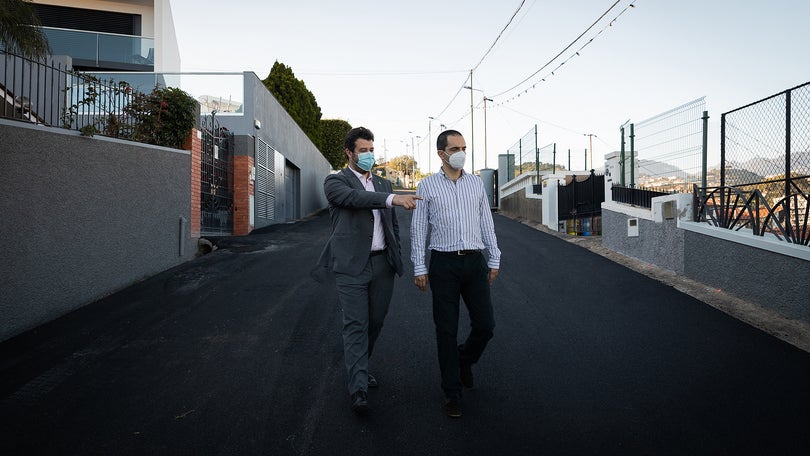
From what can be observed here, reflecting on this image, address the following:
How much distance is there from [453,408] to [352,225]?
139 cm

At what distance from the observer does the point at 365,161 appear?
3.93m

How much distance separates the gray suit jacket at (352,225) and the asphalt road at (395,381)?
977mm

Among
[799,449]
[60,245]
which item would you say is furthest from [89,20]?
[799,449]

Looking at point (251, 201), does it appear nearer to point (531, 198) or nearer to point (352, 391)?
point (531, 198)

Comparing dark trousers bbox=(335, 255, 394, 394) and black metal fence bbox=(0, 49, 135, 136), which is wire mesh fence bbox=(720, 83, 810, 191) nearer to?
dark trousers bbox=(335, 255, 394, 394)

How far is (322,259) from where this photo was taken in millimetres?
3963

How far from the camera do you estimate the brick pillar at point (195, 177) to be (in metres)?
9.77

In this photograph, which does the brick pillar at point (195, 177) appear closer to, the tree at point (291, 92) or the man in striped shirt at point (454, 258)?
the man in striped shirt at point (454, 258)

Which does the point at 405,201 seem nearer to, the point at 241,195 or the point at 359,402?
the point at 359,402

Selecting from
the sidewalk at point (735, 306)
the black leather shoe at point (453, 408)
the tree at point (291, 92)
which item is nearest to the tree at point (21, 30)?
the black leather shoe at point (453, 408)

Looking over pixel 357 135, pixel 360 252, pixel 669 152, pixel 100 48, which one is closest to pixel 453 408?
pixel 360 252

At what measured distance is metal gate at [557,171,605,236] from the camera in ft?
46.9

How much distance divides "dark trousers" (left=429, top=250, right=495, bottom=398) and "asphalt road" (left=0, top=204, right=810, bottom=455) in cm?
36

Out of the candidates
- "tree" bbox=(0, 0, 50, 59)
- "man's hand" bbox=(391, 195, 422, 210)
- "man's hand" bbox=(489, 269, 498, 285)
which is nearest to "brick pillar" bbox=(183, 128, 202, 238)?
"tree" bbox=(0, 0, 50, 59)
